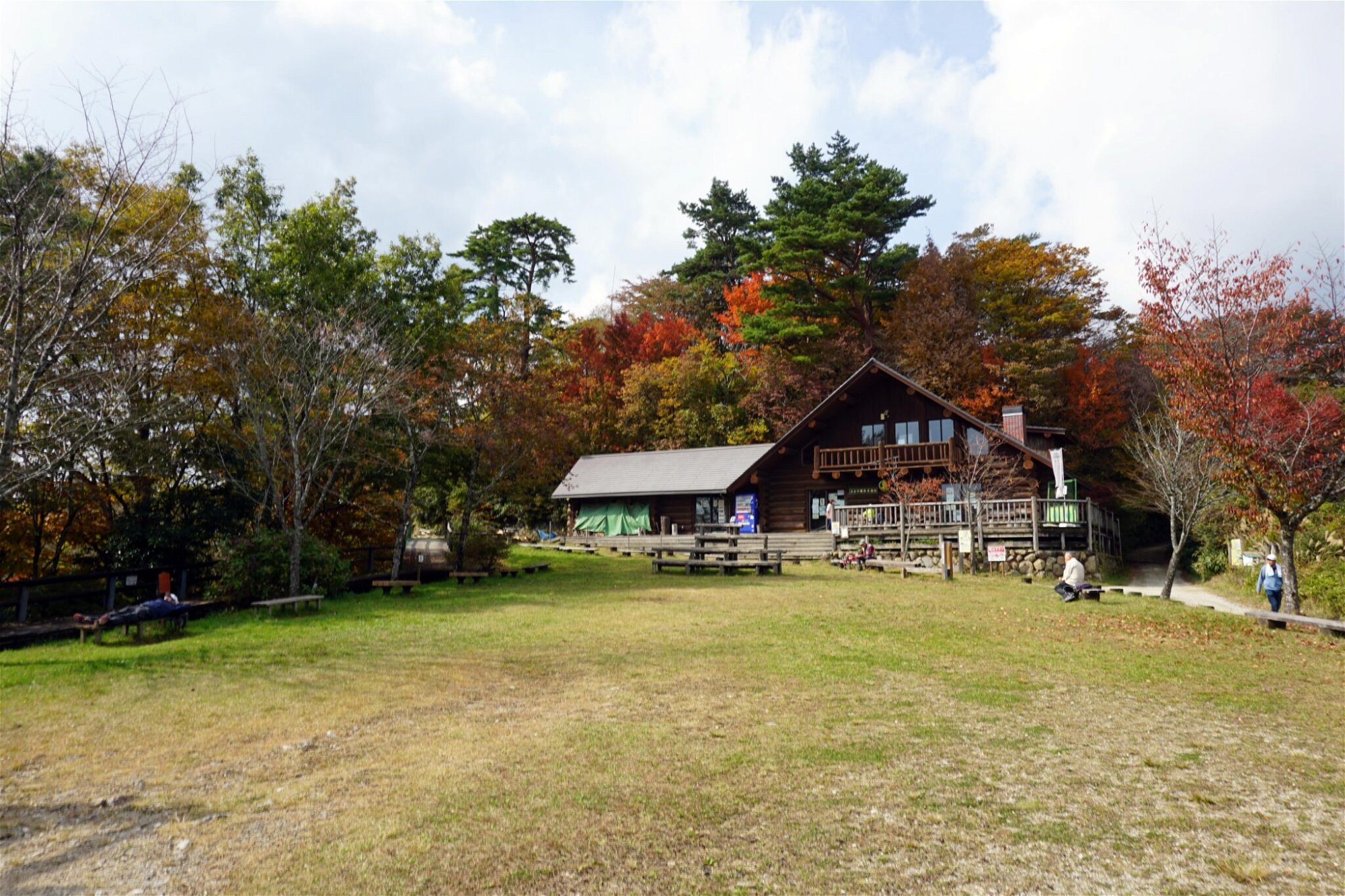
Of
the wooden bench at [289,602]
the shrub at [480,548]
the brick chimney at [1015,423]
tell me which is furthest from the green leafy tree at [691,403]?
the wooden bench at [289,602]

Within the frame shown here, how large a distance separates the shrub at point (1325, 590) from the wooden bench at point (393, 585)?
19916 mm

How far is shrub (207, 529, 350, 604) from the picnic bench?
8.07ft

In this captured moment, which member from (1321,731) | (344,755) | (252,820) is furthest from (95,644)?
(1321,731)

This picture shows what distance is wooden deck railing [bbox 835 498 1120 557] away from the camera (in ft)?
86.8

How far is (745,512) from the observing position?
3822 cm

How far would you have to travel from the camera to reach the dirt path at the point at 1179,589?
62.3ft

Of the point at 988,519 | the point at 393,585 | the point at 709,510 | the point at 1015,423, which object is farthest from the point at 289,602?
the point at 1015,423

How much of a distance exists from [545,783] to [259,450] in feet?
48.8

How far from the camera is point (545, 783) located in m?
6.14

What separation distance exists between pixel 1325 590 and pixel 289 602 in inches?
859

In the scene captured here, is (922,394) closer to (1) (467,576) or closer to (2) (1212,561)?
(2) (1212,561)

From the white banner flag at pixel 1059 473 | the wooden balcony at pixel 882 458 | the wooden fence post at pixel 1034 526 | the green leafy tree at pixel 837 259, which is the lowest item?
the wooden fence post at pixel 1034 526

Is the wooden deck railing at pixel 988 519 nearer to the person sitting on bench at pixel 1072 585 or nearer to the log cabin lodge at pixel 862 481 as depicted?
the log cabin lodge at pixel 862 481

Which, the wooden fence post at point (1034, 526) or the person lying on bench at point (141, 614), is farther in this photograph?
the wooden fence post at point (1034, 526)
